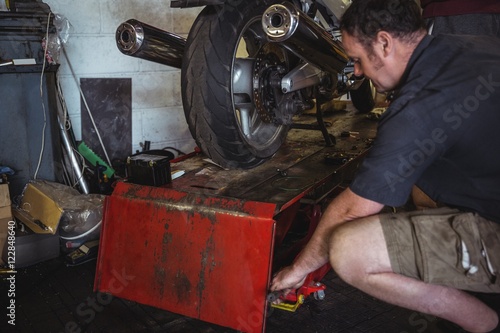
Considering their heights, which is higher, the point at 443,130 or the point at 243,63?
the point at 243,63

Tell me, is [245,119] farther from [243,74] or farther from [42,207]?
[42,207]

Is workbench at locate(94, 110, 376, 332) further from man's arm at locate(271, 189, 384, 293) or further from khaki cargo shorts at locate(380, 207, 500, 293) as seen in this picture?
khaki cargo shorts at locate(380, 207, 500, 293)

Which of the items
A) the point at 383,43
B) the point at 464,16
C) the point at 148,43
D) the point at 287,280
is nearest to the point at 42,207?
the point at 148,43

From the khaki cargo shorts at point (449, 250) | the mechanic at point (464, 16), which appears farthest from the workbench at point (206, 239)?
the mechanic at point (464, 16)

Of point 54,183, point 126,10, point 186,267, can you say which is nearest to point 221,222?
point 186,267

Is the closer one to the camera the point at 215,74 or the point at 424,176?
the point at 424,176

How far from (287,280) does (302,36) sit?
0.84m

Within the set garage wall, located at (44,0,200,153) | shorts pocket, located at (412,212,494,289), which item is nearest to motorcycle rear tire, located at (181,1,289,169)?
shorts pocket, located at (412,212,494,289)

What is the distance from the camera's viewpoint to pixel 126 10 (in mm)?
2990

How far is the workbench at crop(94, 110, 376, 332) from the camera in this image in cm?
149

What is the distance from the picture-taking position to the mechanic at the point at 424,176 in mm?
1157

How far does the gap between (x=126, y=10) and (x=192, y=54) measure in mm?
1549

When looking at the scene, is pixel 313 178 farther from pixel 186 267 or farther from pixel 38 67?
pixel 38 67

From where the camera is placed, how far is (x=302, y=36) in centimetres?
164
